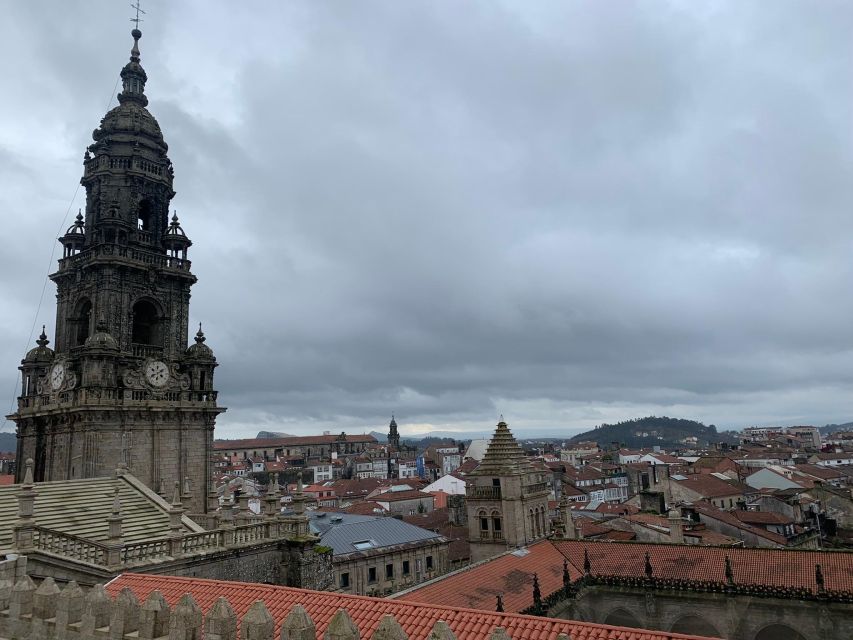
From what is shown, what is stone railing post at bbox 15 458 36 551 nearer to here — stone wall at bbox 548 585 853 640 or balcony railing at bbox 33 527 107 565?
balcony railing at bbox 33 527 107 565

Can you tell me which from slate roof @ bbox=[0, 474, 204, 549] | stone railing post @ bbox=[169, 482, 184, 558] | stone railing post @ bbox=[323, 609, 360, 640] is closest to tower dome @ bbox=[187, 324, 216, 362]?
slate roof @ bbox=[0, 474, 204, 549]

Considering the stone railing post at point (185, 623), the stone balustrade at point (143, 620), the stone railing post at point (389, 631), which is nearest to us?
the stone railing post at point (389, 631)

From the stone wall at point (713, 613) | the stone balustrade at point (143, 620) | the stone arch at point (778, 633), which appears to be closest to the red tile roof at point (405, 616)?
the stone balustrade at point (143, 620)

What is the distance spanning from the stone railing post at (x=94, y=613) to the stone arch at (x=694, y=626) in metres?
28.5

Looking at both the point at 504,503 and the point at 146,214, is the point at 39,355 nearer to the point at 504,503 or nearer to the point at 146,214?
the point at 146,214

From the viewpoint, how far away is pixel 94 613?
40.1 ft

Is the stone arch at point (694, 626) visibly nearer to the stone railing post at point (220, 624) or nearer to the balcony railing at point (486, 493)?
the balcony railing at point (486, 493)

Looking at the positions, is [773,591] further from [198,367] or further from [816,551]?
[198,367]

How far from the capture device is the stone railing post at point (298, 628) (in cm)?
1052

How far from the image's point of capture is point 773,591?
30.0 metres

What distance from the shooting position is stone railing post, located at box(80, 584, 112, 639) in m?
12.2

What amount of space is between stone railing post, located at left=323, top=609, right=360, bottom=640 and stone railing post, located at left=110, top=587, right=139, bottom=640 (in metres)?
4.33

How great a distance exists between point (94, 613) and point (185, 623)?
2184 mm

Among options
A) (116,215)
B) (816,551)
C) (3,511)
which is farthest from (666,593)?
(116,215)
